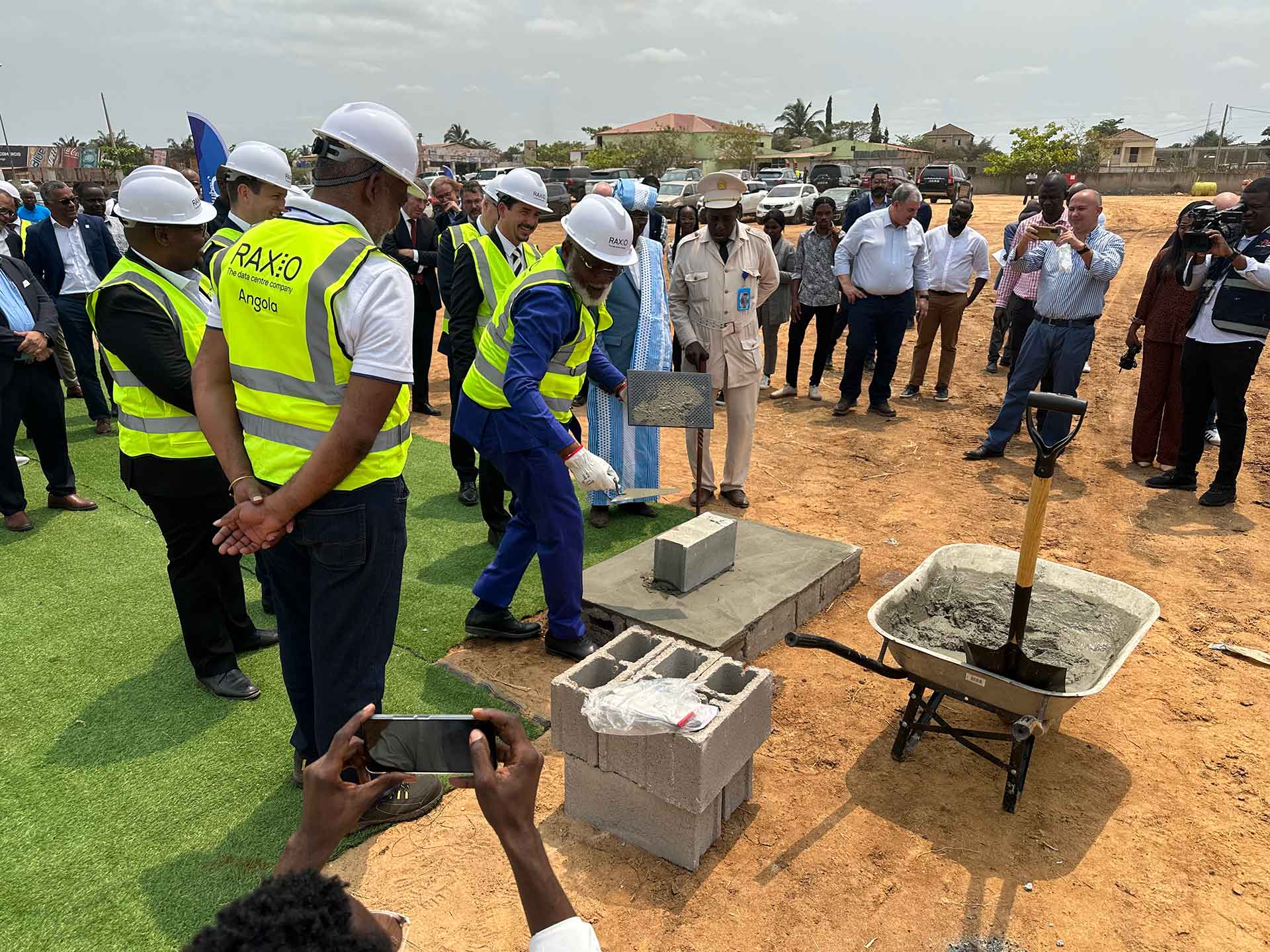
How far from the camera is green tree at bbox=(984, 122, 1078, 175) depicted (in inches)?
1471

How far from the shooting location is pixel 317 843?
4.71 ft

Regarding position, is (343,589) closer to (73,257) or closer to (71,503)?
(71,503)

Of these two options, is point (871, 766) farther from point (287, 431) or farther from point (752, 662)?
point (287, 431)

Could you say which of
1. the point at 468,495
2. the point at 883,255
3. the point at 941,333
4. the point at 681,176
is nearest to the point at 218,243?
the point at 468,495

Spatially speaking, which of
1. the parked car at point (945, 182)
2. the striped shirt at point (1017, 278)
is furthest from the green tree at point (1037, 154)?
the striped shirt at point (1017, 278)

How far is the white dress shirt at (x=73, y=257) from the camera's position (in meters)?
7.06

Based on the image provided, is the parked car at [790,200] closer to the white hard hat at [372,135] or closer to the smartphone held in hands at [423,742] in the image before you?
the white hard hat at [372,135]

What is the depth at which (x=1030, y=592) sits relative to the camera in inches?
112

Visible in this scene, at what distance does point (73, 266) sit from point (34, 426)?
2658mm

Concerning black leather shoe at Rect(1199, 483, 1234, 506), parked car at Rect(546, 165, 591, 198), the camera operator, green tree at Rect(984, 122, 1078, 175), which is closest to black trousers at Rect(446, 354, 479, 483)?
the camera operator

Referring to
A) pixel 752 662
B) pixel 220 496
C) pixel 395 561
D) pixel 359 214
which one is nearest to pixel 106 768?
pixel 220 496

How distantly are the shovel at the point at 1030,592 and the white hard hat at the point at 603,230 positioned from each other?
167cm

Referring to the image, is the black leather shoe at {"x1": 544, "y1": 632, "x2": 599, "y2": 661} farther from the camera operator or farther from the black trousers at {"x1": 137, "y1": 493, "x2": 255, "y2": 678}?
the camera operator

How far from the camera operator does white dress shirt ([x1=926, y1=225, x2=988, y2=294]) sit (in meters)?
2.67
